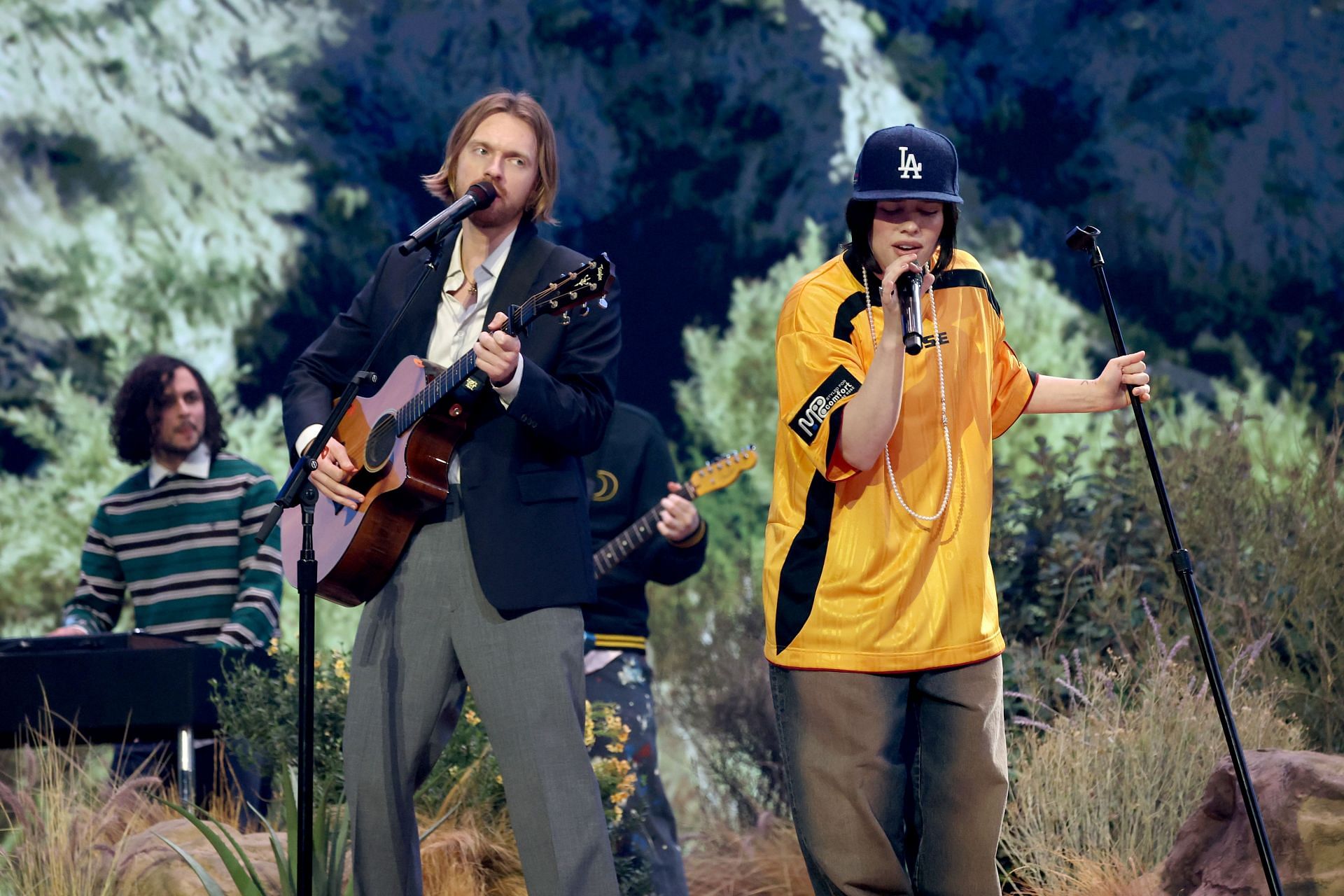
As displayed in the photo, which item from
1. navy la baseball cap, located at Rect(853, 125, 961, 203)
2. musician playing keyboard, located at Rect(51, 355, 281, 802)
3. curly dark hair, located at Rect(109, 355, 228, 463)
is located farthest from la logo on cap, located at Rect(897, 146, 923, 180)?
curly dark hair, located at Rect(109, 355, 228, 463)

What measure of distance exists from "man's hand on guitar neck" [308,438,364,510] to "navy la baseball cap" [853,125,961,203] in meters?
1.21

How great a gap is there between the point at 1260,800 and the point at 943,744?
3.95 ft

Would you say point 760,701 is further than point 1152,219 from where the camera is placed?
No

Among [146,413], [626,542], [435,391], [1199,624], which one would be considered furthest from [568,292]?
[146,413]

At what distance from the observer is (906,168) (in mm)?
2479

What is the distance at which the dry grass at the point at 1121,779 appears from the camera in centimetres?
376

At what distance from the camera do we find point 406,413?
2.94 meters

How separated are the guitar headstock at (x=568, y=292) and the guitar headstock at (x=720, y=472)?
6.66 feet

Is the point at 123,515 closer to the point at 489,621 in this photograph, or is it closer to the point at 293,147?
the point at 489,621

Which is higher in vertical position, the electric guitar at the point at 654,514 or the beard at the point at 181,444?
the beard at the point at 181,444

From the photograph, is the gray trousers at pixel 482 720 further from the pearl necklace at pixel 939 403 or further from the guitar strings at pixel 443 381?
the pearl necklace at pixel 939 403

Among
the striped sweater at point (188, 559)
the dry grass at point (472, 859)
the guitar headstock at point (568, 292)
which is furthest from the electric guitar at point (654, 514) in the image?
the guitar headstock at point (568, 292)

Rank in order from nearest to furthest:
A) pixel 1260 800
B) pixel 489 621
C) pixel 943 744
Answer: pixel 943 744 → pixel 489 621 → pixel 1260 800

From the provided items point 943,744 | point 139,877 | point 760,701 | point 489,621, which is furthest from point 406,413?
point 760,701
